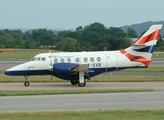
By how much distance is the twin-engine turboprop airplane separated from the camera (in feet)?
92.7

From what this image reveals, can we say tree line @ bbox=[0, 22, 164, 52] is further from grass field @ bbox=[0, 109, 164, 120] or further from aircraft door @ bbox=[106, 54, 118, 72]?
grass field @ bbox=[0, 109, 164, 120]

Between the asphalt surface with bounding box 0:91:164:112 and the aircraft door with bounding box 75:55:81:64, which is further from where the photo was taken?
the aircraft door with bounding box 75:55:81:64

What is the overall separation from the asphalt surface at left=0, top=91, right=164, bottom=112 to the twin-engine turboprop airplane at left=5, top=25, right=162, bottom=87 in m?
7.72

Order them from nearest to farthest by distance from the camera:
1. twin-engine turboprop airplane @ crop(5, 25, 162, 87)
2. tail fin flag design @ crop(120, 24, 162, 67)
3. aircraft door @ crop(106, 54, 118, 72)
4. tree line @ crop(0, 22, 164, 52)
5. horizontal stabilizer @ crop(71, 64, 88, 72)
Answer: horizontal stabilizer @ crop(71, 64, 88, 72) → twin-engine turboprop airplane @ crop(5, 25, 162, 87) → aircraft door @ crop(106, 54, 118, 72) → tail fin flag design @ crop(120, 24, 162, 67) → tree line @ crop(0, 22, 164, 52)

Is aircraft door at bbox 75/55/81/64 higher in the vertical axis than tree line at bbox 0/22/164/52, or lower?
lower

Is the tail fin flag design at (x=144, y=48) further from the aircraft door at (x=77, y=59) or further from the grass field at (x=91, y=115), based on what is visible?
the grass field at (x=91, y=115)

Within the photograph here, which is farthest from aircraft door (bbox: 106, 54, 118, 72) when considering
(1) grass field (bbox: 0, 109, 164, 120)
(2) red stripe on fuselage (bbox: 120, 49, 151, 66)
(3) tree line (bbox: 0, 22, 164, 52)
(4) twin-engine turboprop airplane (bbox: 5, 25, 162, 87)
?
(3) tree line (bbox: 0, 22, 164, 52)

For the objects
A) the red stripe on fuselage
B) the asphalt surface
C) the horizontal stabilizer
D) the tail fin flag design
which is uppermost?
the tail fin flag design

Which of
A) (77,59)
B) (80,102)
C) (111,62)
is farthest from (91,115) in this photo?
(111,62)

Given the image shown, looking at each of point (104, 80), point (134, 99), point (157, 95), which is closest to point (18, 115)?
point (134, 99)

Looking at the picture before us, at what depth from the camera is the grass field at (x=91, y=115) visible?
1420 cm

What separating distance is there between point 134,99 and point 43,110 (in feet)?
15.5

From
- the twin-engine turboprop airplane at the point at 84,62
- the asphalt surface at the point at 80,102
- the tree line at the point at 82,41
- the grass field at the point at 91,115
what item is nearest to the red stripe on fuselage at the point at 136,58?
the twin-engine turboprop airplane at the point at 84,62

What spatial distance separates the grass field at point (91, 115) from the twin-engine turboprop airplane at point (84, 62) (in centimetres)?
1277
